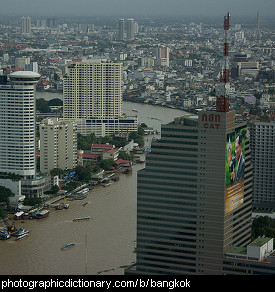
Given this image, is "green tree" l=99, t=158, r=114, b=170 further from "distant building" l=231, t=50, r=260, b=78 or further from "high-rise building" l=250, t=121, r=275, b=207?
"distant building" l=231, t=50, r=260, b=78

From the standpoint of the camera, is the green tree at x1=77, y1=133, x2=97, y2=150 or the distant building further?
the distant building

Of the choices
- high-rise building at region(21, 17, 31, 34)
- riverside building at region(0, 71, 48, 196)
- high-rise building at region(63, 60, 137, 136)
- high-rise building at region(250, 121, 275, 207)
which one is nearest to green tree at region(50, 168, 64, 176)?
riverside building at region(0, 71, 48, 196)

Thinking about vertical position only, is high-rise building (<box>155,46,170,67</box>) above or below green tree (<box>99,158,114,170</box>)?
above

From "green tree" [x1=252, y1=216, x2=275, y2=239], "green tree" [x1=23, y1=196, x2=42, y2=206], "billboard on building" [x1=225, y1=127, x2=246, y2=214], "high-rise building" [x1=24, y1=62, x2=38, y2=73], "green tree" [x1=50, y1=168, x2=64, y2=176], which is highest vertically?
"billboard on building" [x1=225, y1=127, x2=246, y2=214]

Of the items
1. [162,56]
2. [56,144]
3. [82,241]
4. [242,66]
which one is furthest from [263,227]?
[162,56]

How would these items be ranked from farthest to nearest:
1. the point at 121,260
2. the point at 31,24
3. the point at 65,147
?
the point at 31,24
the point at 65,147
the point at 121,260

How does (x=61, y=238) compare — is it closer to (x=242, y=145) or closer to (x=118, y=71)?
(x=242, y=145)

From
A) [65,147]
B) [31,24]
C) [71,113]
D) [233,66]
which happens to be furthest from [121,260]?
[31,24]

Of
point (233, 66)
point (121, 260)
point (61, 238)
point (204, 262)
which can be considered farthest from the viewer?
point (233, 66)
